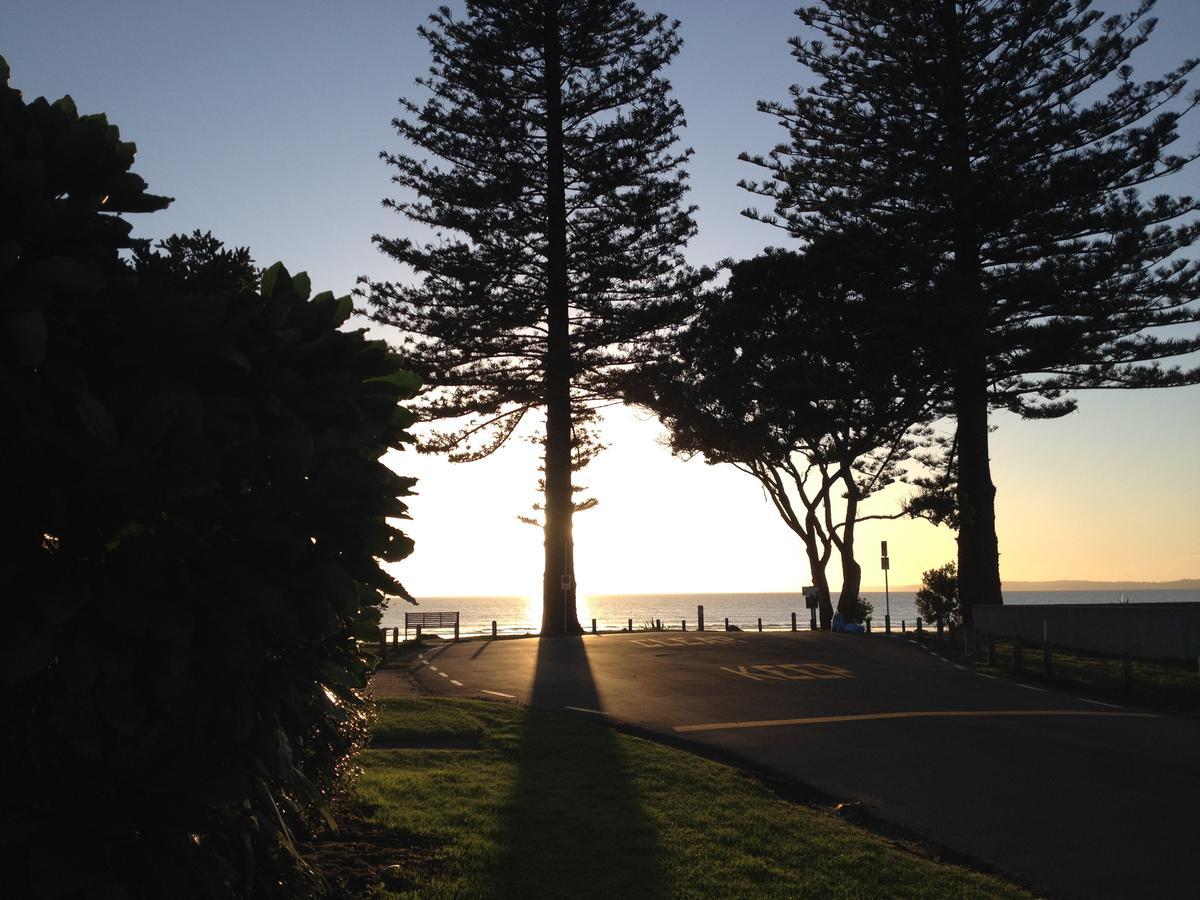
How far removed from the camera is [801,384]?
1261 inches

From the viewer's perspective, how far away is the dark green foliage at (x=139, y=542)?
305 centimetres

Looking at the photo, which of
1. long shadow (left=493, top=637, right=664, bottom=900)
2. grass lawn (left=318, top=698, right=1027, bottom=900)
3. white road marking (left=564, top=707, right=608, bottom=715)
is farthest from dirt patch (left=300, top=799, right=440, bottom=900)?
white road marking (left=564, top=707, right=608, bottom=715)

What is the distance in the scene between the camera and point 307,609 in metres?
3.52

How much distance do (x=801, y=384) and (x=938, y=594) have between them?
41.2ft

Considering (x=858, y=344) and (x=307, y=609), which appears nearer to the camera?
(x=307, y=609)

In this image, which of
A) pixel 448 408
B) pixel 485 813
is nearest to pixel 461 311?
pixel 448 408

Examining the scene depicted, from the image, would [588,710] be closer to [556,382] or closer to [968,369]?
[968,369]

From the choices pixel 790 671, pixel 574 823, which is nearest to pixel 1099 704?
pixel 790 671

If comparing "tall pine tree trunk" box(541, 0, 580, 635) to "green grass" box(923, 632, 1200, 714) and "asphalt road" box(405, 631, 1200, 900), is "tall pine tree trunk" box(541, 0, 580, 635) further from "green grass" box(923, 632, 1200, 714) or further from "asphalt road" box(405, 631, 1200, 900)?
"green grass" box(923, 632, 1200, 714)

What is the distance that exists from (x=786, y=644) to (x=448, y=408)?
54.2 feet

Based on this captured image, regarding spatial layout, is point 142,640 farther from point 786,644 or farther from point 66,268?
point 786,644

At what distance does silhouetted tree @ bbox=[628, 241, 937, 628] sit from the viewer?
32375 mm

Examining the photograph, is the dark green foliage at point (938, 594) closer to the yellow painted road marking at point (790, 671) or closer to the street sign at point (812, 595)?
the street sign at point (812, 595)

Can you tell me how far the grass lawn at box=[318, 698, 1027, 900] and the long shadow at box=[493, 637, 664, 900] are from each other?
0.01 meters
